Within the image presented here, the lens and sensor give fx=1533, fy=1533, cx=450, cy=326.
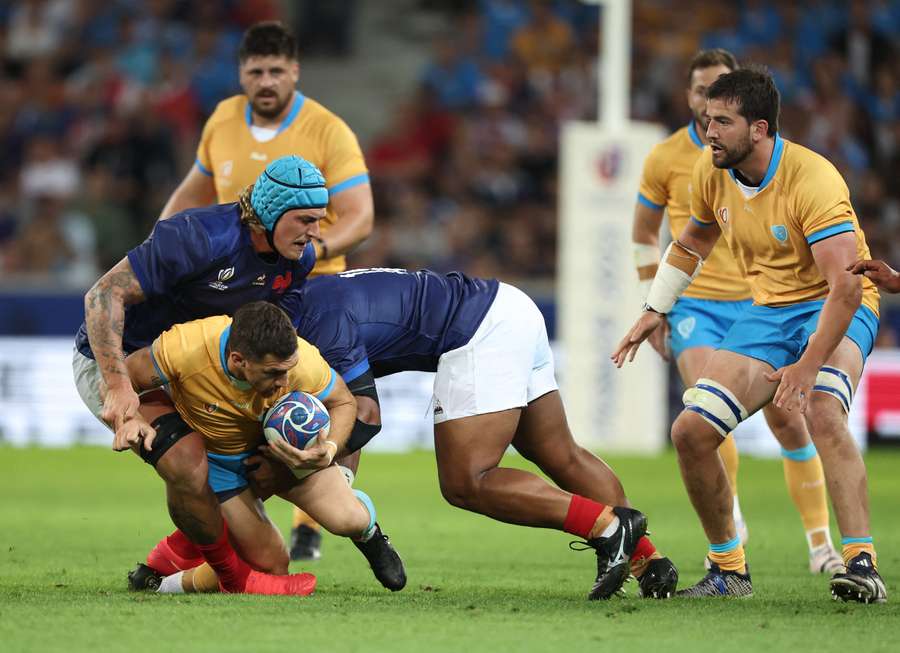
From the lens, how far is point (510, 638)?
16.9 ft

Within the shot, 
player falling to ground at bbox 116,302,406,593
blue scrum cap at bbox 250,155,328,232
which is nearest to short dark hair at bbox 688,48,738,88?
blue scrum cap at bbox 250,155,328,232

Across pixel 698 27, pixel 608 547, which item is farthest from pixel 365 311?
pixel 698 27

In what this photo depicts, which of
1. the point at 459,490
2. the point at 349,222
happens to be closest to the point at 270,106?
the point at 349,222

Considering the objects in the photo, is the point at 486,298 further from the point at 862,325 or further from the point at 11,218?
the point at 11,218

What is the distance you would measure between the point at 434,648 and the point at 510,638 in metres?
0.34

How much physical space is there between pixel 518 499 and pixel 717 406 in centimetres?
92

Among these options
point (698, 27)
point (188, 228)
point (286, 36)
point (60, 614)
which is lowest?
point (60, 614)

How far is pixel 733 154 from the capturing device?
6395 mm

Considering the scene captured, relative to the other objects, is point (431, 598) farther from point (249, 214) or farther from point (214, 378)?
point (249, 214)

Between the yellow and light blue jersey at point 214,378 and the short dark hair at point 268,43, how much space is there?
7.43 ft

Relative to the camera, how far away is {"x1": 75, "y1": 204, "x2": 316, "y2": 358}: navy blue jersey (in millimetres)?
6234

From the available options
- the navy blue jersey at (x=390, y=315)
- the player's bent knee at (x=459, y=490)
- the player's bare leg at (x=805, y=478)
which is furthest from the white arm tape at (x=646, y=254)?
the player's bent knee at (x=459, y=490)

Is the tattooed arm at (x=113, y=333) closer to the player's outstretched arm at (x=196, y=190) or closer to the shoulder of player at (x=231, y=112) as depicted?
the player's outstretched arm at (x=196, y=190)

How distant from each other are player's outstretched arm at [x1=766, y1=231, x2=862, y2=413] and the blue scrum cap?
2.05 metres
